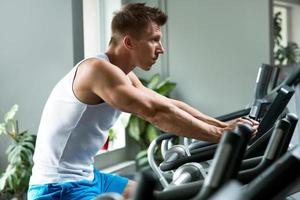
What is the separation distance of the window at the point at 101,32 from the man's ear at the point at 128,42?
7.82ft

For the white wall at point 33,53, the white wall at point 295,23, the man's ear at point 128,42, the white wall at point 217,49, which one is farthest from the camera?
the white wall at point 295,23

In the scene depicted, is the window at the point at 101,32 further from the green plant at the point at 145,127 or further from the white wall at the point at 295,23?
the white wall at the point at 295,23

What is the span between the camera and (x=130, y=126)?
4445mm

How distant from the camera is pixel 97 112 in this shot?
1.79 metres

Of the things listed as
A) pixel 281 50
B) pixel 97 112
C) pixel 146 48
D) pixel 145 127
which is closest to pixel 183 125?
pixel 97 112

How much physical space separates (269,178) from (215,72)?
3.88 m

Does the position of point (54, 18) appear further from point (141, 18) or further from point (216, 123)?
point (216, 123)

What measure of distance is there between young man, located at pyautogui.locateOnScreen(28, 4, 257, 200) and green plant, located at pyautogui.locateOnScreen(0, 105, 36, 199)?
1.30 meters

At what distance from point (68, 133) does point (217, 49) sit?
295 cm

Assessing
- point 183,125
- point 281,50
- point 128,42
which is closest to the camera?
point 183,125

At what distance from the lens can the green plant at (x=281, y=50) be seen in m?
4.88

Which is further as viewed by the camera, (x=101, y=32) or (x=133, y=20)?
(x=101, y=32)

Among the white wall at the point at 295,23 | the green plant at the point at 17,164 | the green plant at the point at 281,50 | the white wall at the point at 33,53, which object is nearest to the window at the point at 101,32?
the white wall at the point at 33,53

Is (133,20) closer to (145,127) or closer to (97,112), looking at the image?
(97,112)
